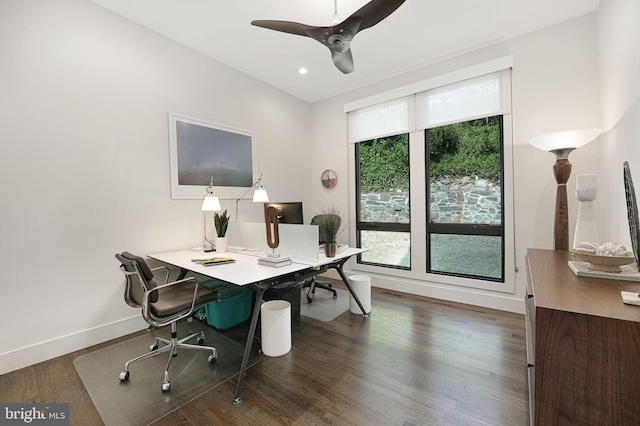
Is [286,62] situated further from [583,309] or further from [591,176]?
[583,309]

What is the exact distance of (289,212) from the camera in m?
3.59

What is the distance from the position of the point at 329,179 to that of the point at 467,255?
238 centimetres

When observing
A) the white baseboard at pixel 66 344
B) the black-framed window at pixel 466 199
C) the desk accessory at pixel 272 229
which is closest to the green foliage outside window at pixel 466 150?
the black-framed window at pixel 466 199

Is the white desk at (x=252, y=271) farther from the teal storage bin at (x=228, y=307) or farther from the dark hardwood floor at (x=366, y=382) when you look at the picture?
the teal storage bin at (x=228, y=307)

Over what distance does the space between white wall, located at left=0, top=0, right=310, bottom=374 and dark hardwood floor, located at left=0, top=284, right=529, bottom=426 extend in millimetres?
411

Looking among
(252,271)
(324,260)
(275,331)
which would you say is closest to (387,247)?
(324,260)

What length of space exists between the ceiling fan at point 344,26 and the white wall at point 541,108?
1.96m

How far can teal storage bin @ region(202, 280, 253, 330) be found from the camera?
2.68m

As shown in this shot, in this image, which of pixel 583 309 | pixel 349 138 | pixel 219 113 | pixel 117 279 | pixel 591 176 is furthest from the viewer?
pixel 349 138

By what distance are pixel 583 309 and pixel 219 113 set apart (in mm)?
3740

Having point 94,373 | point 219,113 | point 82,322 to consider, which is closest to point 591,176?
point 219,113

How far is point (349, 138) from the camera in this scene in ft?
14.1

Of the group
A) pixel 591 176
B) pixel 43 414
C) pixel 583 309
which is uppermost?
pixel 591 176

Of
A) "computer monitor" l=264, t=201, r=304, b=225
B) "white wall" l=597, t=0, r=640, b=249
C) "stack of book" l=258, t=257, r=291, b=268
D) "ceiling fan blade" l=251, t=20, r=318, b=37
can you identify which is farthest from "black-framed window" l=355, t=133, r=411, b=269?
"ceiling fan blade" l=251, t=20, r=318, b=37
